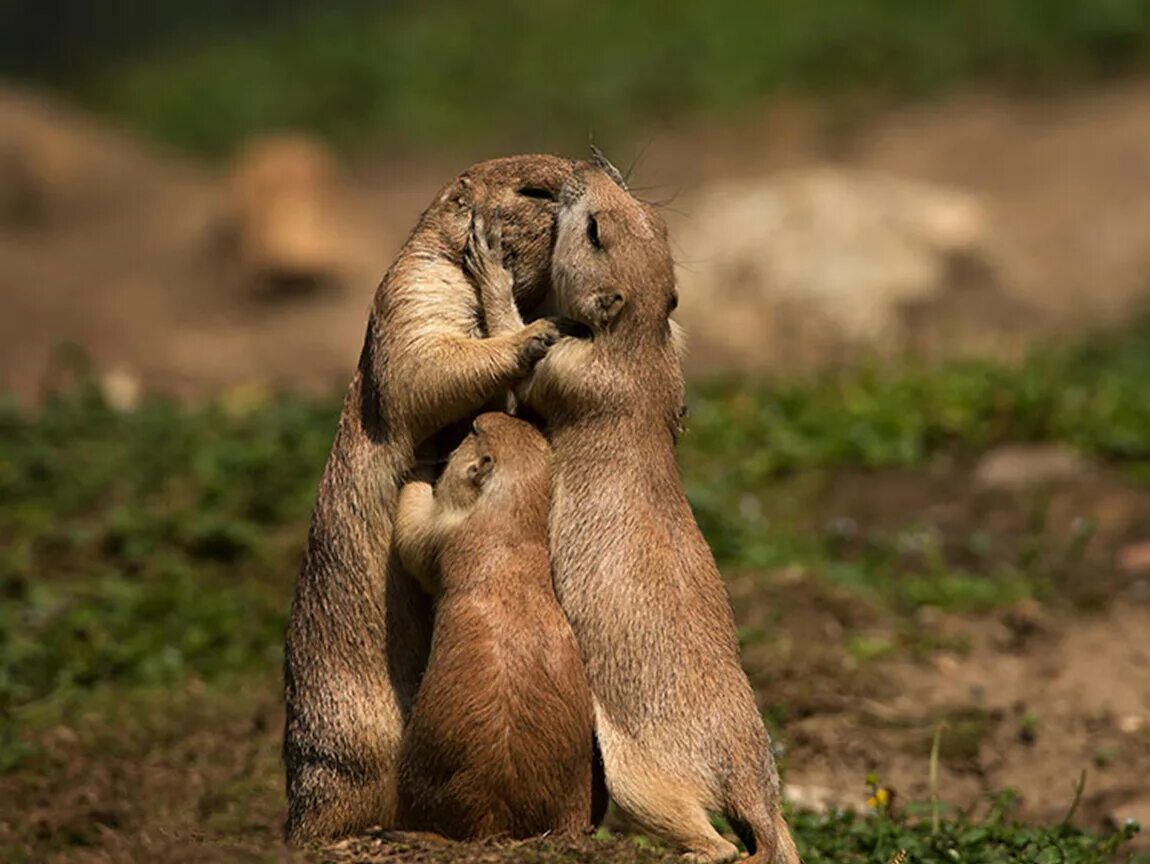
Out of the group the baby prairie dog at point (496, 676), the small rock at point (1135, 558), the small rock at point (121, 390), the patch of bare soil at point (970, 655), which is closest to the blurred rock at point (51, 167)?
the small rock at point (121, 390)

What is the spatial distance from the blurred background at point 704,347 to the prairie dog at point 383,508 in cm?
35

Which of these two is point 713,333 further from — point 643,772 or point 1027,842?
point 643,772

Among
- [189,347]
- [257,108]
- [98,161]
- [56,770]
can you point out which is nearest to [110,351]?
[189,347]

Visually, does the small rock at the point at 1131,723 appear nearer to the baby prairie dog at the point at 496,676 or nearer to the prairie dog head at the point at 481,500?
the baby prairie dog at the point at 496,676

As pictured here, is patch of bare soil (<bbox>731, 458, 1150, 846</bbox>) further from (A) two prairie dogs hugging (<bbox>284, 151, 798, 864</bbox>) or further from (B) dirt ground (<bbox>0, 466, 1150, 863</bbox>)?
(A) two prairie dogs hugging (<bbox>284, 151, 798, 864</bbox>)

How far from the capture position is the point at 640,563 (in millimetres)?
3918

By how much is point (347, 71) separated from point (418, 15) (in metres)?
1.73

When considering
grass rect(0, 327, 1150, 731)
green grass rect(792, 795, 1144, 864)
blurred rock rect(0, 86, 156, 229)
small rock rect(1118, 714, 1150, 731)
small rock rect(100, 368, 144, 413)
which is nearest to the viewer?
green grass rect(792, 795, 1144, 864)

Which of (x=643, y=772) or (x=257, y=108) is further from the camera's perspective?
(x=257, y=108)

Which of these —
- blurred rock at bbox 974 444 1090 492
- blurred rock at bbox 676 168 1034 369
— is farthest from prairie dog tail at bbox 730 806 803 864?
blurred rock at bbox 676 168 1034 369

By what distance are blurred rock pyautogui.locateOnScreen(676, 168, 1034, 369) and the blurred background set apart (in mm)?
30

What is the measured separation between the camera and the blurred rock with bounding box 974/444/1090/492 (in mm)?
8172

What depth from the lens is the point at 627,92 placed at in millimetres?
15641

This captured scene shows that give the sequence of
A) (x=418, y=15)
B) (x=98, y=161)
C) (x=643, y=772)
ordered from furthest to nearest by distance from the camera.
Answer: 1. (x=418, y=15)
2. (x=98, y=161)
3. (x=643, y=772)
